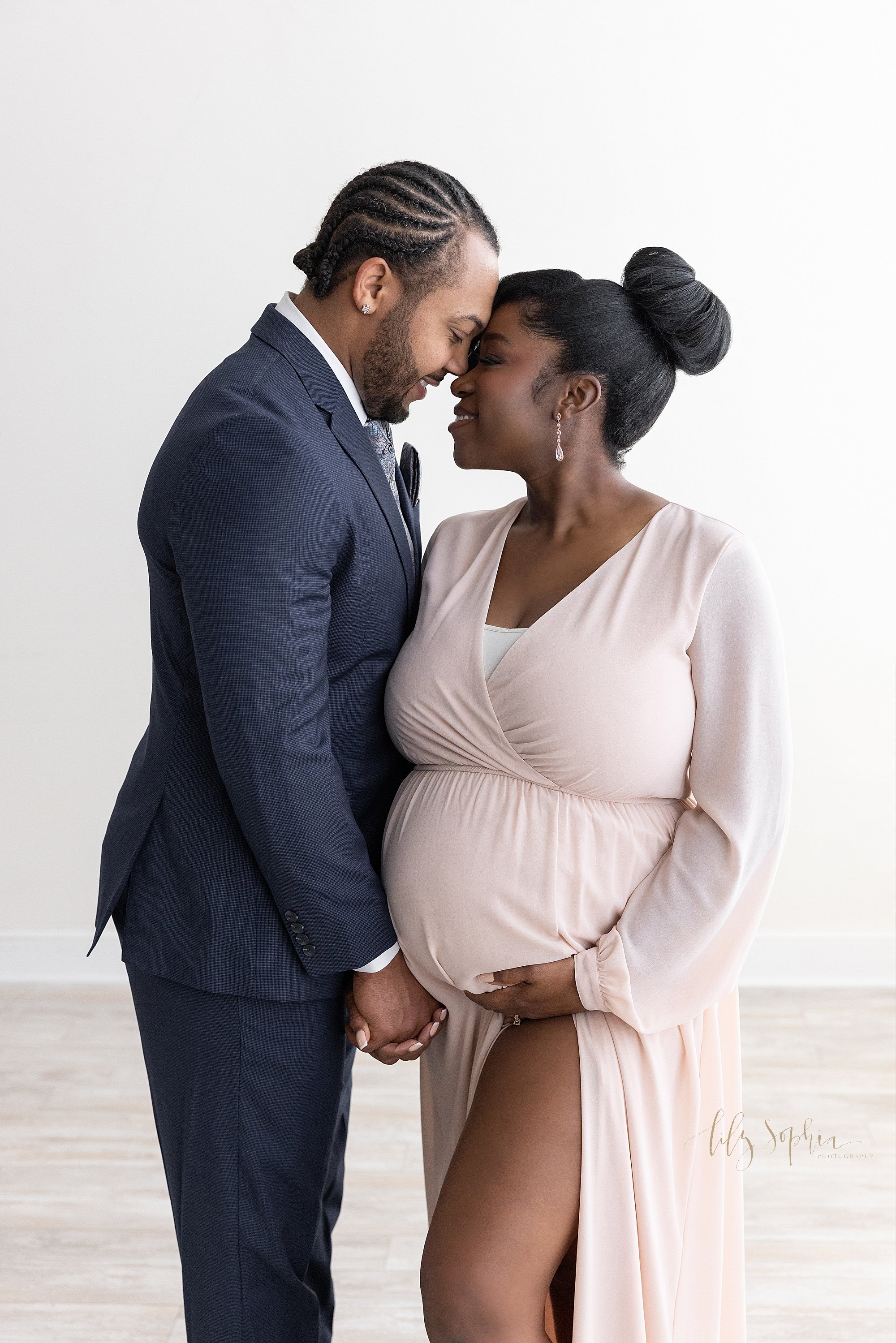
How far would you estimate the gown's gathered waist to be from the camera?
153 cm

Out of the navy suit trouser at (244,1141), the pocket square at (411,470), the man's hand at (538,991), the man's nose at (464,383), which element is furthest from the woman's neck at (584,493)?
the navy suit trouser at (244,1141)

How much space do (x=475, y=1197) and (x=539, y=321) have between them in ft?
3.75

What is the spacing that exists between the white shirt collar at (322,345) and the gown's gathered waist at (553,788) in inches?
19.3

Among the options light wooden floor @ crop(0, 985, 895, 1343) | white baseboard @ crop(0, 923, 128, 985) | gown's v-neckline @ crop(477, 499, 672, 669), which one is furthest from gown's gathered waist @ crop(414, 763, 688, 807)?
white baseboard @ crop(0, 923, 128, 985)

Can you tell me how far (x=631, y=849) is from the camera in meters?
1.51

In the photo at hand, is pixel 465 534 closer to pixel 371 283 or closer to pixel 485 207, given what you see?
pixel 371 283

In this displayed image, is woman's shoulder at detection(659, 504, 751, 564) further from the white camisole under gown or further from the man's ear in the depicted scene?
the man's ear

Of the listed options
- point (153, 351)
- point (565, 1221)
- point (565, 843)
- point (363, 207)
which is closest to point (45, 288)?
point (153, 351)

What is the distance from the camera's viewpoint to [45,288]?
356 cm

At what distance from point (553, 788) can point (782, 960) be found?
8.38ft

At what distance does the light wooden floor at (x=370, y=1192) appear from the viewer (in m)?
2.27

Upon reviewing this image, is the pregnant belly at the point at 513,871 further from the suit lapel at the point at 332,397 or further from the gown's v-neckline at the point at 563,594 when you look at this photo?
the suit lapel at the point at 332,397

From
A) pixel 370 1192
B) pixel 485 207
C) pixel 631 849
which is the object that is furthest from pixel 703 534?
pixel 485 207

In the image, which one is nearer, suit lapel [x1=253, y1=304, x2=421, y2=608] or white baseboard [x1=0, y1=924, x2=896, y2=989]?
suit lapel [x1=253, y1=304, x2=421, y2=608]
